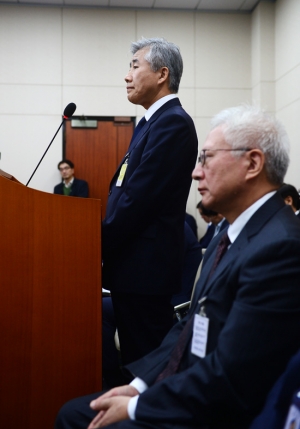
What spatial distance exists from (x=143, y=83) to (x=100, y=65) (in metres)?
5.51

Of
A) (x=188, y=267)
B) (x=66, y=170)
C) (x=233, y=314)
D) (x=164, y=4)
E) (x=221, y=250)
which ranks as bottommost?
(x=188, y=267)

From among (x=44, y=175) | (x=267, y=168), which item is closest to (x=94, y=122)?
(x=44, y=175)

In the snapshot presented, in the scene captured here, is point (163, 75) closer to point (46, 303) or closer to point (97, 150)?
point (46, 303)

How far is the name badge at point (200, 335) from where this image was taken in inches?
53.4

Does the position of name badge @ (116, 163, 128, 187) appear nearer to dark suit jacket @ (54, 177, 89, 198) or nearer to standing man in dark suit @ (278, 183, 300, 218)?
standing man in dark suit @ (278, 183, 300, 218)

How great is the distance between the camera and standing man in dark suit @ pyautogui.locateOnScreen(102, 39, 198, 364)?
2.14 m

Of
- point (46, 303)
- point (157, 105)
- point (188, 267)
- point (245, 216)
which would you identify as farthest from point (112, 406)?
point (188, 267)

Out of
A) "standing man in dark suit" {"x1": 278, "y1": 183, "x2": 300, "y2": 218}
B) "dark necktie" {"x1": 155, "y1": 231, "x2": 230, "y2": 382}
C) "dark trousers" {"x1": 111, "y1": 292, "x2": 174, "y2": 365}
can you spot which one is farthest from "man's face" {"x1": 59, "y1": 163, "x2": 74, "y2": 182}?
"dark necktie" {"x1": 155, "y1": 231, "x2": 230, "y2": 382}

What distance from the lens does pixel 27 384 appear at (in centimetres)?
199

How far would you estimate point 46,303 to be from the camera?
2.03 m

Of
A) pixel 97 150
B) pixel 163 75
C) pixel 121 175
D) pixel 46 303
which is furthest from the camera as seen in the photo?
pixel 97 150

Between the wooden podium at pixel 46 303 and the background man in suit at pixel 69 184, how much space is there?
5.36 metres

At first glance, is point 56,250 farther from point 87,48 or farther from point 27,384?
point 87,48

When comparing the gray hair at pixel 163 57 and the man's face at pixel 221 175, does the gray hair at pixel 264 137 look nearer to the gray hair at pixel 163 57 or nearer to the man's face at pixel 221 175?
the man's face at pixel 221 175
